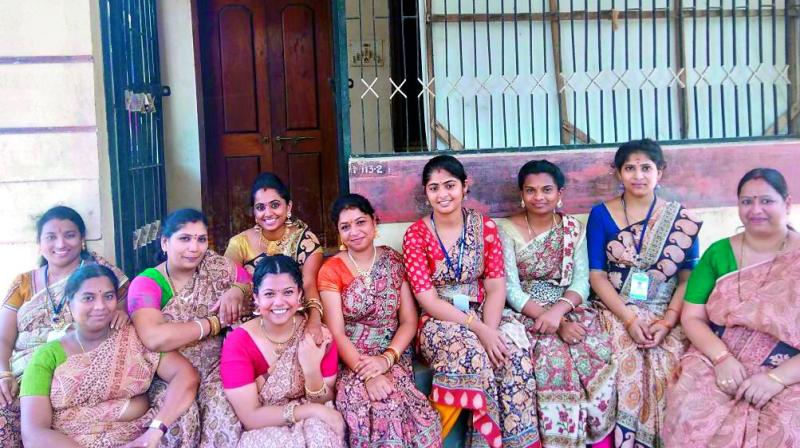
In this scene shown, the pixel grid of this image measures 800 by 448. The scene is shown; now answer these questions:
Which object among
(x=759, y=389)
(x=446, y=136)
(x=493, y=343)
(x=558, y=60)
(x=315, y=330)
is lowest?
(x=759, y=389)

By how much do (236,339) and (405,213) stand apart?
131 cm

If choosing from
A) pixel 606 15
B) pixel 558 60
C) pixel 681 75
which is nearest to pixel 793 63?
pixel 681 75

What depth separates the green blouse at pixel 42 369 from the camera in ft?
8.33

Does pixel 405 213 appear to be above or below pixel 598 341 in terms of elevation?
above

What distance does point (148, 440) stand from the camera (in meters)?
2.57

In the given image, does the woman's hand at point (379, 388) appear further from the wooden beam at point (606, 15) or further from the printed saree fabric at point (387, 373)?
the wooden beam at point (606, 15)

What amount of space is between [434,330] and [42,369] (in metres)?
1.60

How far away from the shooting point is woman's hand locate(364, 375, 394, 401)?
2.77 metres

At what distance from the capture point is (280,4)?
5.25 metres

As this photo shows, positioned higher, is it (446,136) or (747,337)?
(446,136)

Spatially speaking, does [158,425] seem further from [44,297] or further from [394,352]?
[394,352]

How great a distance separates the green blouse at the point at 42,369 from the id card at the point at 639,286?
252 centimetres

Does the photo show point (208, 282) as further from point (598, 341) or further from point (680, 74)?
point (680, 74)

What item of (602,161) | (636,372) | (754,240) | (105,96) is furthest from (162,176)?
(754,240)
